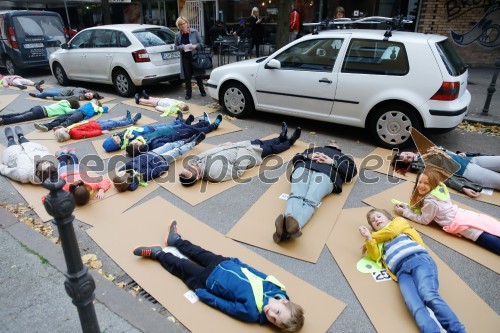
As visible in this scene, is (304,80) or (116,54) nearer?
(304,80)

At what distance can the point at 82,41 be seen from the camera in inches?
369

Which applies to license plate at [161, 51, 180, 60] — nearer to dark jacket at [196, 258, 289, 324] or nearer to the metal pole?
dark jacket at [196, 258, 289, 324]

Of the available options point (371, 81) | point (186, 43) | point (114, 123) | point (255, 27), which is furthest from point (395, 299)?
point (255, 27)

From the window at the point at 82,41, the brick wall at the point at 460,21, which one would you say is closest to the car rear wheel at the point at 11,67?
the window at the point at 82,41

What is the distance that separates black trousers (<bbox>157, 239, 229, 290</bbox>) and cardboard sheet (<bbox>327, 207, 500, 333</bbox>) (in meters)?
1.13

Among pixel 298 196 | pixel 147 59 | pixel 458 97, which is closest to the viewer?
pixel 298 196

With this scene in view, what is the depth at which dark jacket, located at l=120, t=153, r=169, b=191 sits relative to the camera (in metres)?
4.73

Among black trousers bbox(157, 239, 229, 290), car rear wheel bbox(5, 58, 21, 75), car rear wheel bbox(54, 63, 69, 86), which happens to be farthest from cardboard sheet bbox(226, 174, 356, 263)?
car rear wheel bbox(5, 58, 21, 75)

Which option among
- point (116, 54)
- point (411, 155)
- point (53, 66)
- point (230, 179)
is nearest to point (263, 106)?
point (230, 179)

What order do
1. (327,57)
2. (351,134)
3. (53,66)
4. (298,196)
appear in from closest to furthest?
(298,196)
(327,57)
(351,134)
(53,66)

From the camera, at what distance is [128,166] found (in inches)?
189

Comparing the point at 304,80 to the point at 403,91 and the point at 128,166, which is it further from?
the point at 128,166

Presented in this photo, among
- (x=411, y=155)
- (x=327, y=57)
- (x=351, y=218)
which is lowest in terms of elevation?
(x=351, y=218)

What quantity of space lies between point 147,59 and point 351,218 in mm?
6318
